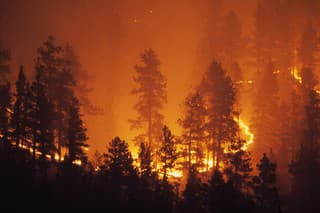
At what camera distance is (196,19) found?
97812 mm

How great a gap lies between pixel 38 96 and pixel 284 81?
39322mm

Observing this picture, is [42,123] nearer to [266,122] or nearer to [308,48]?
[266,122]

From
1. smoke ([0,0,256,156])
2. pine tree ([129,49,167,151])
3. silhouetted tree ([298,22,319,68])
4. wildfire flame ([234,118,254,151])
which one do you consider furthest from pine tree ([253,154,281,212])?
smoke ([0,0,256,156])

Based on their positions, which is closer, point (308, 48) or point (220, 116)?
point (220, 116)

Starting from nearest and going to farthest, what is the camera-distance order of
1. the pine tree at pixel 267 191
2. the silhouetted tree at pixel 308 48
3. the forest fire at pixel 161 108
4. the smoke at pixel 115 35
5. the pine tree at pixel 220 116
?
the pine tree at pixel 267 191
the forest fire at pixel 161 108
the pine tree at pixel 220 116
the silhouetted tree at pixel 308 48
the smoke at pixel 115 35

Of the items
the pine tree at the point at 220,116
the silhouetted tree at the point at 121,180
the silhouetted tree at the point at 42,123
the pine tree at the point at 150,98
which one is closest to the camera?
the silhouetted tree at the point at 121,180

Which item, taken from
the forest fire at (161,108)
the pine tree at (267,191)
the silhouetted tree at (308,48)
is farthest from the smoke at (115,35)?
the pine tree at (267,191)

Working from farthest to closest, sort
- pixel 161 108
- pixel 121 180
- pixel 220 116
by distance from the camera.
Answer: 1. pixel 161 108
2. pixel 220 116
3. pixel 121 180

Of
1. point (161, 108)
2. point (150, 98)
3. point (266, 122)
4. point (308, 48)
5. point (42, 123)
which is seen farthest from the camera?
point (308, 48)

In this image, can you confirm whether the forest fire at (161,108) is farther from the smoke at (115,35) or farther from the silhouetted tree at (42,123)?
the smoke at (115,35)

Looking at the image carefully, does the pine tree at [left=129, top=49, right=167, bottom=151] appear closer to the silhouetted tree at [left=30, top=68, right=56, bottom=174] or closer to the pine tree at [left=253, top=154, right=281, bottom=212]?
the silhouetted tree at [left=30, top=68, right=56, bottom=174]

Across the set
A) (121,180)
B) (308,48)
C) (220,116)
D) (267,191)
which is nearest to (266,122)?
(220,116)

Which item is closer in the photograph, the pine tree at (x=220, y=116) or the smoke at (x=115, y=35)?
the pine tree at (x=220, y=116)

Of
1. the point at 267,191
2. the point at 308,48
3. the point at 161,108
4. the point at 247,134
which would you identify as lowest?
the point at 267,191
